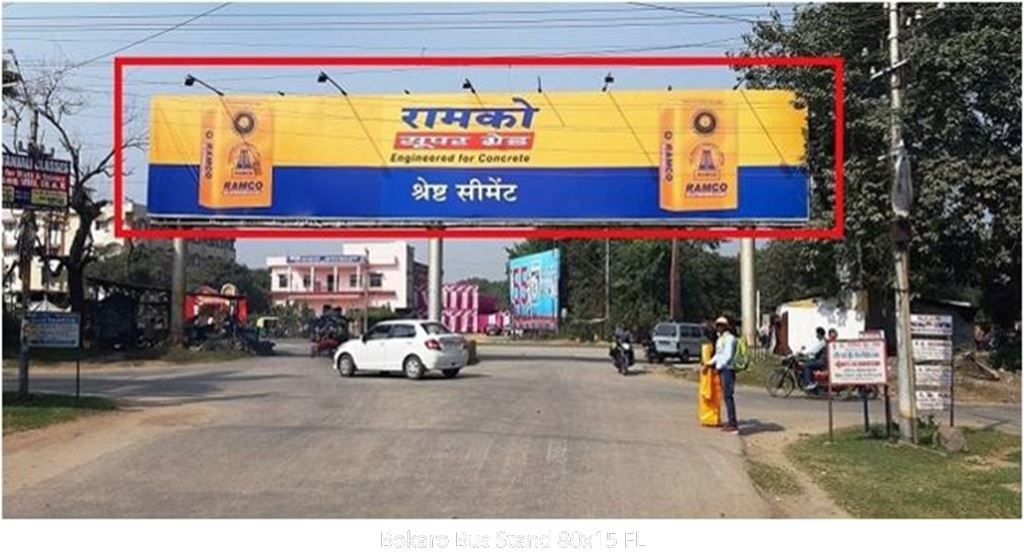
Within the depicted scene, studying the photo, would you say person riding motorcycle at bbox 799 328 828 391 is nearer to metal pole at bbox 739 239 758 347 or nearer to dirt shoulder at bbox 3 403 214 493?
metal pole at bbox 739 239 758 347

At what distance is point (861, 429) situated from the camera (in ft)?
51.2

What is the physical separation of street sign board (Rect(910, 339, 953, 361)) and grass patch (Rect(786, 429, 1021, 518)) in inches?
47.0

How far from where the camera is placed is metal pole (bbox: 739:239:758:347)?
36438 mm

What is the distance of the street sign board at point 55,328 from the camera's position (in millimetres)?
18109

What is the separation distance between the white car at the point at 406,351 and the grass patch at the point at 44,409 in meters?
7.59

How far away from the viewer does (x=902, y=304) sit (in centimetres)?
1394

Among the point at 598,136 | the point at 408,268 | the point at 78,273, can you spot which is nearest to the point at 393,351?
the point at 598,136

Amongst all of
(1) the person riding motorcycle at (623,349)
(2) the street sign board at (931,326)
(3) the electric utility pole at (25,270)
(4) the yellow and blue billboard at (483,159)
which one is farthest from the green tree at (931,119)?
(3) the electric utility pole at (25,270)

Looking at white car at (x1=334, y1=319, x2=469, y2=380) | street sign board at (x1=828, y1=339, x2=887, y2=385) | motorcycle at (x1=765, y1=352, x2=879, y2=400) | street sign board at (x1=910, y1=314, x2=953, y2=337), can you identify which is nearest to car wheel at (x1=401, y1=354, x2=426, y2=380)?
white car at (x1=334, y1=319, x2=469, y2=380)

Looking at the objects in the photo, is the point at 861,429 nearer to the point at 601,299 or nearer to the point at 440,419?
the point at 440,419

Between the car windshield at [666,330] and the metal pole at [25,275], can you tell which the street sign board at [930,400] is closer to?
the metal pole at [25,275]

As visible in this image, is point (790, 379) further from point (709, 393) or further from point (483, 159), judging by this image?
point (483, 159)

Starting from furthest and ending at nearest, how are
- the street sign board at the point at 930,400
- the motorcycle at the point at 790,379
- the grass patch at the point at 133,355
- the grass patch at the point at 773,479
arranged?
the grass patch at the point at 133,355, the motorcycle at the point at 790,379, the street sign board at the point at 930,400, the grass patch at the point at 773,479

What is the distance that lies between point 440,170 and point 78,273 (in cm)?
1583
